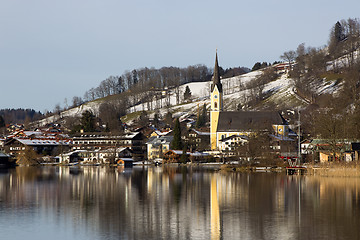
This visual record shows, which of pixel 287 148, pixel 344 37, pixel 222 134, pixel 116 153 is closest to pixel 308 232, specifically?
pixel 287 148

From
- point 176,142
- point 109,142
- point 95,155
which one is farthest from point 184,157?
point 109,142

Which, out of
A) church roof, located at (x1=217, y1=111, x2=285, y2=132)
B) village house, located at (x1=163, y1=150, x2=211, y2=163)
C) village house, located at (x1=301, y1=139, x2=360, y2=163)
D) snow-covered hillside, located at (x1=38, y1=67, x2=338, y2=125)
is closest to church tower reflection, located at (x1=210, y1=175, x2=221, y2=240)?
village house, located at (x1=301, y1=139, x2=360, y2=163)

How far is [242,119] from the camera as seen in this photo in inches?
4464

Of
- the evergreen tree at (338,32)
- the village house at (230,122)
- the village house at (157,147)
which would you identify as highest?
the evergreen tree at (338,32)

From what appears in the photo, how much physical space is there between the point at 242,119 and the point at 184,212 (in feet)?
282

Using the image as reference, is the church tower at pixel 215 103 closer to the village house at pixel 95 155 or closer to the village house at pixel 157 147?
the village house at pixel 157 147

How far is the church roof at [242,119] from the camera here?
11155cm

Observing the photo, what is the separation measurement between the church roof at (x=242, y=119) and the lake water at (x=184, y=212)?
68698 mm

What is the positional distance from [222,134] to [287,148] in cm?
2652

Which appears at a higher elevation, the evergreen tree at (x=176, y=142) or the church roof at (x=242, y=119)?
the church roof at (x=242, y=119)

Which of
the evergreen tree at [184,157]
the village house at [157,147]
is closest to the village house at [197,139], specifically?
the village house at [157,147]

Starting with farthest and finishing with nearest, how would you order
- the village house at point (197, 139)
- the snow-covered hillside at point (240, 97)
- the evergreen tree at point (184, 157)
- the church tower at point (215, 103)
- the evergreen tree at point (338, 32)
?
the evergreen tree at point (338, 32), the snow-covered hillside at point (240, 97), the church tower at point (215, 103), the village house at point (197, 139), the evergreen tree at point (184, 157)

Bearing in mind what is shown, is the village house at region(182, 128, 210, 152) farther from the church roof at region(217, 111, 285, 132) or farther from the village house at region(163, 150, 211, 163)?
the village house at region(163, 150, 211, 163)

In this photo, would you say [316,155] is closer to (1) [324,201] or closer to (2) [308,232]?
(1) [324,201]
